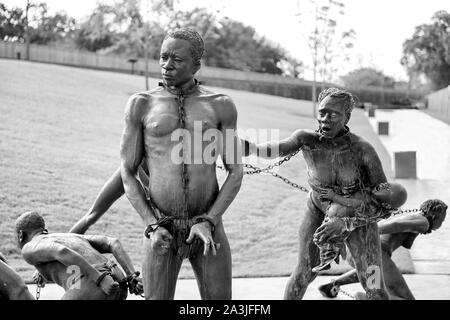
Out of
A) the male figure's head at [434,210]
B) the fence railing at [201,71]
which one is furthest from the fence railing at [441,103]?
the male figure's head at [434,210]

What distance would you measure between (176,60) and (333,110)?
1296 mm

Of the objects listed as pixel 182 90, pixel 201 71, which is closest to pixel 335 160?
pixel 182 90

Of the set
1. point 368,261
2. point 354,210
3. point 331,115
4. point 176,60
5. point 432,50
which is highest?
point 432,50

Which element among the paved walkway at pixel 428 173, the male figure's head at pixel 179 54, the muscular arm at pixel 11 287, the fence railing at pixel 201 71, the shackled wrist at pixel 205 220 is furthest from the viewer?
the fence railing at pixel 201 71

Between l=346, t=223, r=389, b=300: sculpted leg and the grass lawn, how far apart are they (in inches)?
172

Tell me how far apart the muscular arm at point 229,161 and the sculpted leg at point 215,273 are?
16cm

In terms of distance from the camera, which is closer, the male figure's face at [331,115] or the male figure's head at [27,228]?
the male figure's face at [331,115]

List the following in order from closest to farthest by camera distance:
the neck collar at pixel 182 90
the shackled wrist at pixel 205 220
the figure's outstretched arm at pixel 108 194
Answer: the shackled wrist at pixel 205 220 < the neck collar at pixel 182 90 < the figure's outstretched arm at pixel 108 194

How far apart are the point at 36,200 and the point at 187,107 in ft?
28.6

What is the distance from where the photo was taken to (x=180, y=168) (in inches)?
169

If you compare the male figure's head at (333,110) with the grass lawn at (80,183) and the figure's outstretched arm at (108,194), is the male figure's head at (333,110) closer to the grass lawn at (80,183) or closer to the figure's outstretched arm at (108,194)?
the figure's outstretched arm at (108,194)

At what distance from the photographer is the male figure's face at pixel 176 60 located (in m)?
4.30

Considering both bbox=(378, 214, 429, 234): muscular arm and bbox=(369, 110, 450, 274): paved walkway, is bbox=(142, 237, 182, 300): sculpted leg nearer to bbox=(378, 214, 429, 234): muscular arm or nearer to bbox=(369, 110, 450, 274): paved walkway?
bbox=(378, 214, 429, 234): muscular arm

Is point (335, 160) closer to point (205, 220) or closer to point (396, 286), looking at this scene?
point (205, 220)
